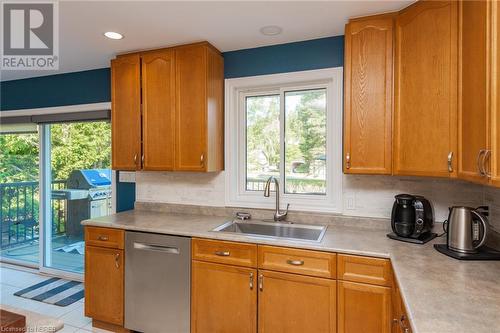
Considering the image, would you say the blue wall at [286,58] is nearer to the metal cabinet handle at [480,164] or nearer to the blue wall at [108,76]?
the blue wall at [108,76]

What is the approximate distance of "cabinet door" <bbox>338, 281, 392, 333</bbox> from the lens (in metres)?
1.60

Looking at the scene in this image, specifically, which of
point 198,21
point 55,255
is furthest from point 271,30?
point 55,255

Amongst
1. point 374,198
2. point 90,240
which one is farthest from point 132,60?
point 374,198

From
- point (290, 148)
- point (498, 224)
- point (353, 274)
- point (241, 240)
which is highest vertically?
point (290, 148)

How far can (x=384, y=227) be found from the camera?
2129 mm

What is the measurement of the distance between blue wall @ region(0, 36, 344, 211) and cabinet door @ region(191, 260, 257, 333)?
1.41 m

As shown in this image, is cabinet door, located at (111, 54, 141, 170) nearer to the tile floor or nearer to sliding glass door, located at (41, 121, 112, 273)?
sliding glass door, located at (41, 121, 112, 273)

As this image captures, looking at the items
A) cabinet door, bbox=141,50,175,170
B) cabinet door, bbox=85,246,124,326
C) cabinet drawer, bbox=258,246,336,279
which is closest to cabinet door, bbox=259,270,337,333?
cabinet drawer, bbox=258,246,336,279

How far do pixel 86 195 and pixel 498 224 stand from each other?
3797 millimetres

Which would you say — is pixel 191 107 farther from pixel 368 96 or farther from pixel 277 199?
pixel 368 96

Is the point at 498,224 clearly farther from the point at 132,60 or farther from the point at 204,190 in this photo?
the point at 132,60

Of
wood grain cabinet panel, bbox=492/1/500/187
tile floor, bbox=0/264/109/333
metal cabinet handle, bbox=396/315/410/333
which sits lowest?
tile floor, bbox=0/264/109/333

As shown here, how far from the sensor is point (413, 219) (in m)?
1.84

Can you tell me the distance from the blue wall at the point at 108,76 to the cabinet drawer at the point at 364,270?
1479 mm
